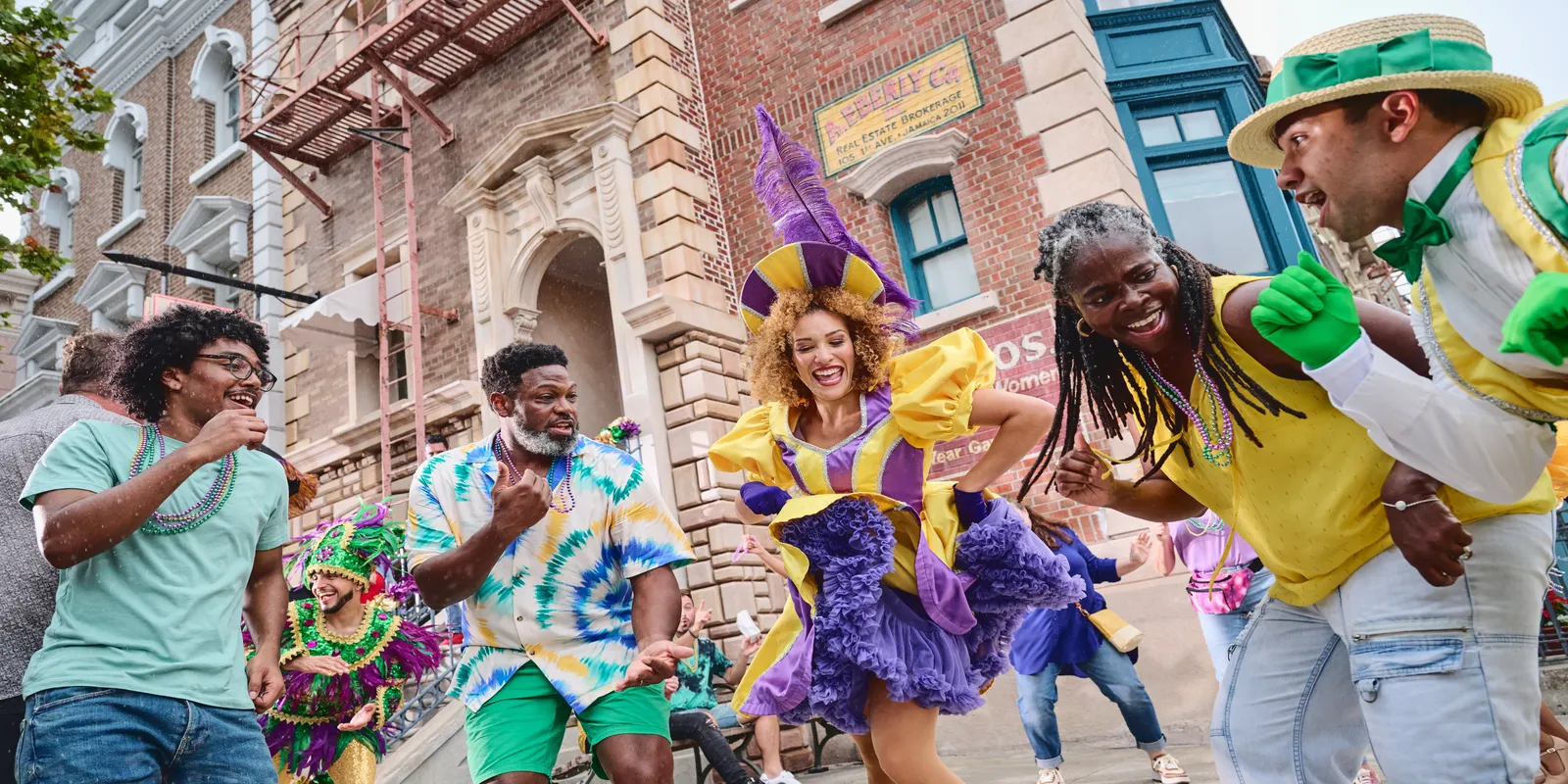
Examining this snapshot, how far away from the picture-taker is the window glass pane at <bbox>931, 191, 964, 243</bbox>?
30.0 feet

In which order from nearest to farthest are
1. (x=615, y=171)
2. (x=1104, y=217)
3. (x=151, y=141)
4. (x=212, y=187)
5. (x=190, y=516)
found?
(x=1104, y=217)
(x=190, y=516)
(x=615, y=171)
(x=212, y=187)
(x=151, y=141)

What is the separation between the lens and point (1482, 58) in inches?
63.6

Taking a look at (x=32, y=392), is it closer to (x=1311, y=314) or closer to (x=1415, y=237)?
(x=1311, y=314)

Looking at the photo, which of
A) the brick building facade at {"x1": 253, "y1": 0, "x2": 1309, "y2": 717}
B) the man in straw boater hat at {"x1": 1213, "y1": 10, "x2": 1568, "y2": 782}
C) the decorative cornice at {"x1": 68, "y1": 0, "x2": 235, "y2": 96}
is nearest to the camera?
the man in straw boater hat at {"x1": 1213, "y1": 10, "x2": 1568, "y2": 782}

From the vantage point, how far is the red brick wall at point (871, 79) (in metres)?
8.38

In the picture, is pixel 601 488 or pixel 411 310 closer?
pixel 601 488

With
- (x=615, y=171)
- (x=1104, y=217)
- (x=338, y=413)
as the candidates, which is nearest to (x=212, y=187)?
(x=338, y=413)

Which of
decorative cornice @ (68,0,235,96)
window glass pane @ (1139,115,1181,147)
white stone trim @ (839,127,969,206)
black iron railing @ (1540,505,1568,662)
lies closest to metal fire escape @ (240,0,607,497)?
white stone trim @ (839,127,969,206)

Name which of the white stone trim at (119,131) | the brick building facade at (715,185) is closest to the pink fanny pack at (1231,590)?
the brick building facade at (715,185)

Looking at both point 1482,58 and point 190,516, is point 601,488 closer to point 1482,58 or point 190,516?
point 190,516

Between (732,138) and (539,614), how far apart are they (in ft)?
28.4

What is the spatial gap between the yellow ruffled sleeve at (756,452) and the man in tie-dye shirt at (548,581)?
1.58ft

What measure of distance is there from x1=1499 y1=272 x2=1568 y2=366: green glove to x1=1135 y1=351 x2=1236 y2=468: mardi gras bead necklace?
31.8 inches

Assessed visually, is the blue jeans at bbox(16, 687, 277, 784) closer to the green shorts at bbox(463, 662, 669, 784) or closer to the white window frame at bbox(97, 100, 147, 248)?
the green shorts at bbox(463, 662, 669, 784)
